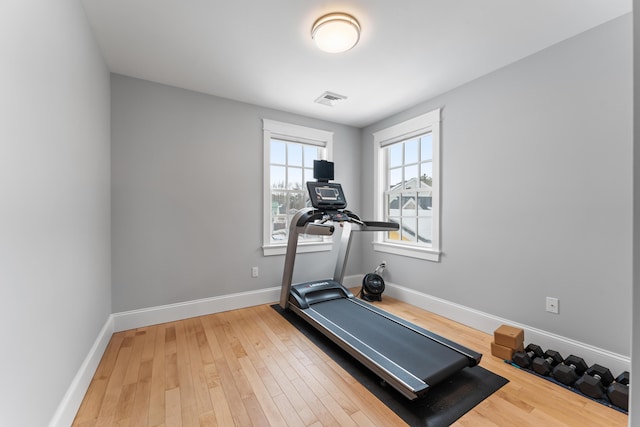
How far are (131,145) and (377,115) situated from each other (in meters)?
3.04

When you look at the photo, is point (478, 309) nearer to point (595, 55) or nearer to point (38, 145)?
point (595, 55)

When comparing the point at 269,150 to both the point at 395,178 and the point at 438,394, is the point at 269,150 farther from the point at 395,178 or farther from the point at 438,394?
the point at 438,394

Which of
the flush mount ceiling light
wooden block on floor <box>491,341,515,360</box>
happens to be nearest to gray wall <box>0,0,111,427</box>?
the flush mount ceiling light

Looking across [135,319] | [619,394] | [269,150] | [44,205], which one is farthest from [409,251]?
[44,205]

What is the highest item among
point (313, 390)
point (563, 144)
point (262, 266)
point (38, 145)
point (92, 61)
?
point (92, 61)

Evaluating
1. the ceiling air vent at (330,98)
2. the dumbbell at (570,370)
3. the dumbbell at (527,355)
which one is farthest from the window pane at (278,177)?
the dumbbell at (570,370)

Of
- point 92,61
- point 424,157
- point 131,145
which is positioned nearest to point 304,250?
point 424,157

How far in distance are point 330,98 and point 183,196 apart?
2.05 meters

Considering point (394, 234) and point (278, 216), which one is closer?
point (278, 216)

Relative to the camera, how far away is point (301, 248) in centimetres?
390

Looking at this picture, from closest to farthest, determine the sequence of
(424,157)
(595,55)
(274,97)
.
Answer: (595,55) → (274,97) → (424,157)

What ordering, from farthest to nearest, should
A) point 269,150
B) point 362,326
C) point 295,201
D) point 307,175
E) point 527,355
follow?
1. point 307,175
2. point 295,201
3. point 269,150
4. point 362,326
5. point 527,355

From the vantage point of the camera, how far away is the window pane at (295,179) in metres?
3.93

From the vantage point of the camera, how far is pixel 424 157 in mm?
3549
